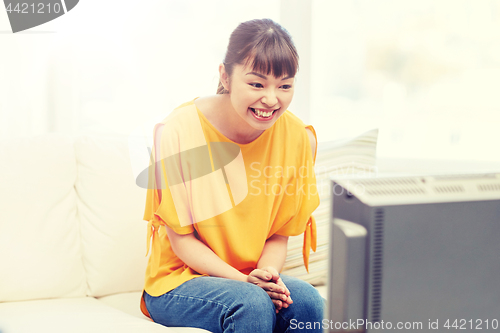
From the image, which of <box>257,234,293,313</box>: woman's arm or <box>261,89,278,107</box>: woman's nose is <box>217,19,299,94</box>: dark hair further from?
<box>257,234,293,313</box>: woman's arm

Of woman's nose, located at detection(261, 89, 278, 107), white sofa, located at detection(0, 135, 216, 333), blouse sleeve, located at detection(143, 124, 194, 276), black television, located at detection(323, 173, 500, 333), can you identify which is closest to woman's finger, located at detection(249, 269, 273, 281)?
blouse sleeve, located at detection(143, 124, 194, 276)

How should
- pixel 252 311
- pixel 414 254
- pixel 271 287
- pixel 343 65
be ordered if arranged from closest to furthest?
pixel 414 254 < pixel 252 311 < pixel 271 287 < pixel 343 65

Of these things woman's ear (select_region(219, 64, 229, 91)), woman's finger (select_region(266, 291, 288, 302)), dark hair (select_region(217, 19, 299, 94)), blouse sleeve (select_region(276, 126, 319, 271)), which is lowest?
woman's finger (select_region(266, 291, 288, 302))

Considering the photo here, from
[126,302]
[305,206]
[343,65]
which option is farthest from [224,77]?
[343,65]

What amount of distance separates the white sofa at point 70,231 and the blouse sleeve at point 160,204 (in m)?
0.24

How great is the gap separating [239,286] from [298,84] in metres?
1.44

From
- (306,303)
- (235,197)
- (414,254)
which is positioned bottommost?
(306,303)

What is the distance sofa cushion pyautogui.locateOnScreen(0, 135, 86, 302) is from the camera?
1368mm

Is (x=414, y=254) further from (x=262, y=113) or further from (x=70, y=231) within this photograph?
(x=70, y=231)

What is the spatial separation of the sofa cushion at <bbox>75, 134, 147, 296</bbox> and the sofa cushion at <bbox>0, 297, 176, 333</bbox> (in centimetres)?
13

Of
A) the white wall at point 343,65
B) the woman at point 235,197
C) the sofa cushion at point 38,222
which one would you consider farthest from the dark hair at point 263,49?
the white wall at point 343,65

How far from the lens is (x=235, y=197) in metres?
1.34

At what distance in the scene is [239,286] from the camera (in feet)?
3.70

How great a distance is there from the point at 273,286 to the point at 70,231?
0.72 meters
